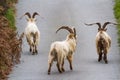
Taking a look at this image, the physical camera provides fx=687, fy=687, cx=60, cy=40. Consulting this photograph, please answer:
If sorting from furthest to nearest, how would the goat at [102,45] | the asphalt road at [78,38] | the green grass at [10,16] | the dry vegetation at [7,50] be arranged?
the green grass at [10,16]
the goat at [102,45]
the asphalt road at [78,38]
the dry vegetation at [7,50]

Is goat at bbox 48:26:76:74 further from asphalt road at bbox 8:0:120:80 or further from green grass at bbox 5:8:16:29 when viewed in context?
green grass at bbox 5:8:16:29

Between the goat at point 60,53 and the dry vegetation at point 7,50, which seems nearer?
the dry vegetation at point 7,50

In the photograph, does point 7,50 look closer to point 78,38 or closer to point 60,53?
point 60,53

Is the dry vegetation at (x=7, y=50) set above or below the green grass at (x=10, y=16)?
below

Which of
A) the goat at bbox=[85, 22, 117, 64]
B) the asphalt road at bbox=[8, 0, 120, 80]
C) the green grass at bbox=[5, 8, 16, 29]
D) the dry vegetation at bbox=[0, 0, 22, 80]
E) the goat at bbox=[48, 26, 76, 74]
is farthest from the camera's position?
the green grass at bbox=[5, 8, 16, 29]

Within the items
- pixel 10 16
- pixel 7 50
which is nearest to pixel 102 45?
pixel 7 50

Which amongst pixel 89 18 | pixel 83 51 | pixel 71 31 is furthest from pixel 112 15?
pixel 71 31

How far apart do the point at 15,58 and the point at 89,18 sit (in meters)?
9.18

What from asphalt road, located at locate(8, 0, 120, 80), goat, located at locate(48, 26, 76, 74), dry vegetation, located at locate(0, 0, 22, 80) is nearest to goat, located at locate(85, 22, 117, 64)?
asphalt road, located at locate(8, 0, 120, 80)

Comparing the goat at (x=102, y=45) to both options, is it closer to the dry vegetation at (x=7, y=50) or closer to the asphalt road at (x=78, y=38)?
the asphalt road at (x=78, y=38)

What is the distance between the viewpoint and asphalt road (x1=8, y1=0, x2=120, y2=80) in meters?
26.1

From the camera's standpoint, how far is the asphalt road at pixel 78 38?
85.6ft

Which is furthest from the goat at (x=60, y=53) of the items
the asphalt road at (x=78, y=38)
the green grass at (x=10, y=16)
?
the green grass at (x=10, y=16)

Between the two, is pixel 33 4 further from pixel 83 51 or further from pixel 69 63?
pixel 69 63
